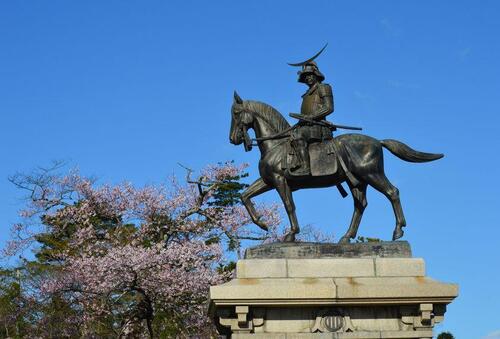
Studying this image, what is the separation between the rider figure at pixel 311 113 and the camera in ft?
35.5

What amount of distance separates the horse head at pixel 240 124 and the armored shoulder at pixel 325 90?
1200mm

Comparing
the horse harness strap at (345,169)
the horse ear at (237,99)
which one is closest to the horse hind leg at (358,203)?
the horse harness strap at (345,169)

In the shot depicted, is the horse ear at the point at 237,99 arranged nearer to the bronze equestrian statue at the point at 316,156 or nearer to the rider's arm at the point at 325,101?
the bronze equestrian statue at the point at 316,156

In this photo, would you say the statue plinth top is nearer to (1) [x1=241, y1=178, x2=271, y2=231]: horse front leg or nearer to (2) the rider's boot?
(1) [x1=241, y1=178, x2=271, y2=231]: horse front leg

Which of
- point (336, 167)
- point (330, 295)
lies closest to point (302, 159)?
point (336, 167)

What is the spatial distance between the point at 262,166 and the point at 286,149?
18.6 inches

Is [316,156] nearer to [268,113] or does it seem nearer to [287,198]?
[287,198]

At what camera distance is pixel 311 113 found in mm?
11180

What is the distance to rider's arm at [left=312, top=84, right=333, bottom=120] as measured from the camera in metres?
11.0

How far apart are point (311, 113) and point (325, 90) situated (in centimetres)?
45

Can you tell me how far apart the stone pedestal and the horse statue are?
2.09 feet

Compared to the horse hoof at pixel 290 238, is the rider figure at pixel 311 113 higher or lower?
higher

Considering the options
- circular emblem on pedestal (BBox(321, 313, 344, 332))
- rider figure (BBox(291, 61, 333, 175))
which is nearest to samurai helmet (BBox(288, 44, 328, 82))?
rider figure (BBox(291, 61, 333, 175))

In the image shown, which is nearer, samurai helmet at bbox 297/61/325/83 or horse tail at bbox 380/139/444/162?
horse tail at bbox 380/139/444/162
